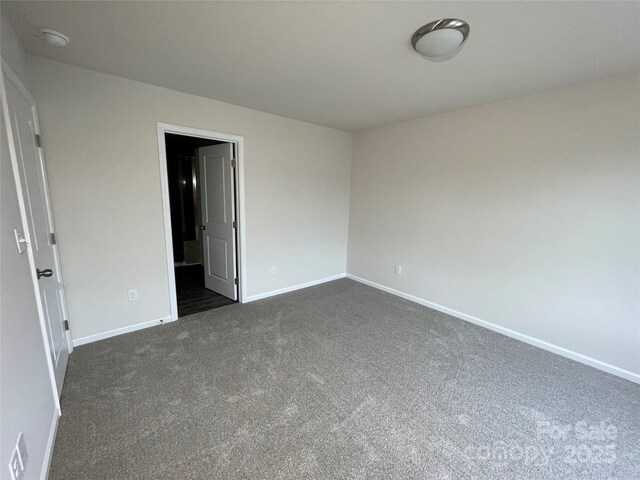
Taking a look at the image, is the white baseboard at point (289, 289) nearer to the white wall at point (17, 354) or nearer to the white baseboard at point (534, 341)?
the white baseboard at point (534, 341)

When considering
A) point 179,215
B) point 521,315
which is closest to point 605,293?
point 521,315

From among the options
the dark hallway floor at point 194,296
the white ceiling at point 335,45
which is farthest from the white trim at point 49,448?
the white ceiling at point 335,45

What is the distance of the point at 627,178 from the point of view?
214 centimetres

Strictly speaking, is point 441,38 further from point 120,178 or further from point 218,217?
point 218,217

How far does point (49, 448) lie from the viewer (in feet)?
4.77

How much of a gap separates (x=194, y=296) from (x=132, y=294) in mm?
1058

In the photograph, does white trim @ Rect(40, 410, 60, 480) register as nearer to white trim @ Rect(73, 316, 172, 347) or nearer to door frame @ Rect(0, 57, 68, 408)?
door frame @ Rect(0, 57, 68, 408)

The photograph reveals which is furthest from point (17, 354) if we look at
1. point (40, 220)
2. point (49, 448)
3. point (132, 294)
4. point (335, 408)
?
point (335, 408)

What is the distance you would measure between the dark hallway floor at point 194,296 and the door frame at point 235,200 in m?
0.22

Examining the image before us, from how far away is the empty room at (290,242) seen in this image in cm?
148

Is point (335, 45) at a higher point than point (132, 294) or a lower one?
higher

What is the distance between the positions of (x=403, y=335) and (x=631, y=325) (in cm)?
177

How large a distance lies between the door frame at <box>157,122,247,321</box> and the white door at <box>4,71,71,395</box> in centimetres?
82

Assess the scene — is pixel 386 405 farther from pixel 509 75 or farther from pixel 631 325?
pixel 509 75
